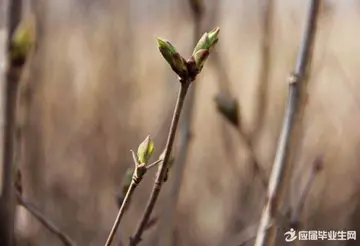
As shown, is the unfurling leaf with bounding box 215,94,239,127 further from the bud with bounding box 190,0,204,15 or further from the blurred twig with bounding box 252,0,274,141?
the blurred twig with bounding box 252,0,274,141

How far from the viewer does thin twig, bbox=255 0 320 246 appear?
0.62 m

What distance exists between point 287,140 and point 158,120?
139 cm

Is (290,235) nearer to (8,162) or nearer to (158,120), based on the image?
(8,162)

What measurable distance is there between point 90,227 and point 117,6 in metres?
0.79

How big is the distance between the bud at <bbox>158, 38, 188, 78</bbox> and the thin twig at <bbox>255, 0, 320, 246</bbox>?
8.3 inches

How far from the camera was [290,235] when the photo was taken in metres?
0.86

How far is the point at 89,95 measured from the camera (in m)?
2.49

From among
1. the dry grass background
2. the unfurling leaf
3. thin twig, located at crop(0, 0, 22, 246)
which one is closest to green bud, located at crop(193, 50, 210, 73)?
thin twig, located at crop(0, 0, 22, 246)

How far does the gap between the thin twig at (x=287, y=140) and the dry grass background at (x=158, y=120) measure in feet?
2.72

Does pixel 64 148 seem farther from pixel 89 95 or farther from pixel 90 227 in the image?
pixel 90 227

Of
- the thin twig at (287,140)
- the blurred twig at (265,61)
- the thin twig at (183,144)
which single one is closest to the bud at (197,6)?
the thin twig at (183,144)

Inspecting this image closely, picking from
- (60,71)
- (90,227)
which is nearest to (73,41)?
(60,71)

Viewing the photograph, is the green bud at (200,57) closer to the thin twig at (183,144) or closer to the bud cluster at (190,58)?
the bud cluster at (190,58)

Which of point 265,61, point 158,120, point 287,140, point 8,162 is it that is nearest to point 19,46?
point 8,162
